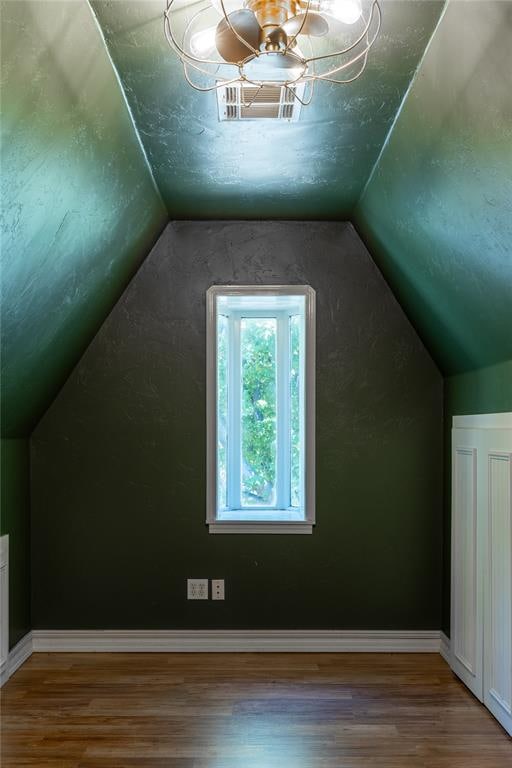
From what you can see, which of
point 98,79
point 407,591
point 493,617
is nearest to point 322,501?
point 407,591

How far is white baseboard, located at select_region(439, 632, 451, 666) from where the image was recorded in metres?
Answer: 3.73

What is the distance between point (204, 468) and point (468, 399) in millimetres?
1451

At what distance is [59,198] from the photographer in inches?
93.4

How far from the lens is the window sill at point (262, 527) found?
3.91 metres

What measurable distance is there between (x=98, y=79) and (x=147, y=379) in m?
2.01

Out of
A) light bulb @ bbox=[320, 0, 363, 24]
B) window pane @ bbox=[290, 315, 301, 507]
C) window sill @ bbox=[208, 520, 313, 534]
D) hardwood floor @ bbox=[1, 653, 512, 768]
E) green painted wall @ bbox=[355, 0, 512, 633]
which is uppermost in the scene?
light bulb @ bbox=[320, 0, 363, 24]

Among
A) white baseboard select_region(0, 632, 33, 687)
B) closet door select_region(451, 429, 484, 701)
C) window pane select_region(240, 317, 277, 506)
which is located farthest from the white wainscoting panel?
white baseboard select_region(0, 632, 33, 687)

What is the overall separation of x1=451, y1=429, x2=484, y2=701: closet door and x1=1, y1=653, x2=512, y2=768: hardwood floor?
142mm

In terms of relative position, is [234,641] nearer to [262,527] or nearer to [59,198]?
[262,527]

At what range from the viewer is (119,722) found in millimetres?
3012

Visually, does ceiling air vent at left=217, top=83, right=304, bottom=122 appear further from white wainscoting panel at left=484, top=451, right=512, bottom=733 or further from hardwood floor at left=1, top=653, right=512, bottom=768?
hardwood floor at left=1, top=653, right=512, bottom=768

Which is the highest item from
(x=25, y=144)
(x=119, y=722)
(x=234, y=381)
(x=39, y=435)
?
(x=25, y=144)

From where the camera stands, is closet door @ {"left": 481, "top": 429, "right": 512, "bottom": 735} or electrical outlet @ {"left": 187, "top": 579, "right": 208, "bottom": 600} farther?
electrical outlet @ {"left": 187, "top": 579, "right": 208, "bottom": 600}

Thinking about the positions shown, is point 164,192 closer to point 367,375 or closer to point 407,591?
point 367,375
